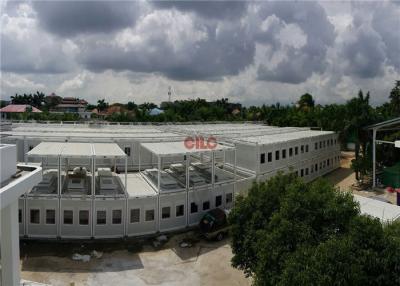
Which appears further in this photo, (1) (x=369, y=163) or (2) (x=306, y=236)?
(1) (x=369, y=163)

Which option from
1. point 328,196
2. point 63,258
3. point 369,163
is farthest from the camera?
point 369,163

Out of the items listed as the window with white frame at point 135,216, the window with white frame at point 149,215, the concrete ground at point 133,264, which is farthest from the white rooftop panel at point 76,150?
A: the concrete ground at point 133,264

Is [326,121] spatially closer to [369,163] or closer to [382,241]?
[369,163]

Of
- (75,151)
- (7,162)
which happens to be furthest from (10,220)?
(75,151)

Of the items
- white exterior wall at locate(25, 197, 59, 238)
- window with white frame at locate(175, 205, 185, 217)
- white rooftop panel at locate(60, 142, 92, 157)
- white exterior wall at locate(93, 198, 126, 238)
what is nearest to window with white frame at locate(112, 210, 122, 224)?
white exterior wall at locate(93, 198, 126, 238)

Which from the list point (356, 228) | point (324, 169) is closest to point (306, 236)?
point (356, 228)

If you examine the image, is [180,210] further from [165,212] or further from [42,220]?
[42,220]
